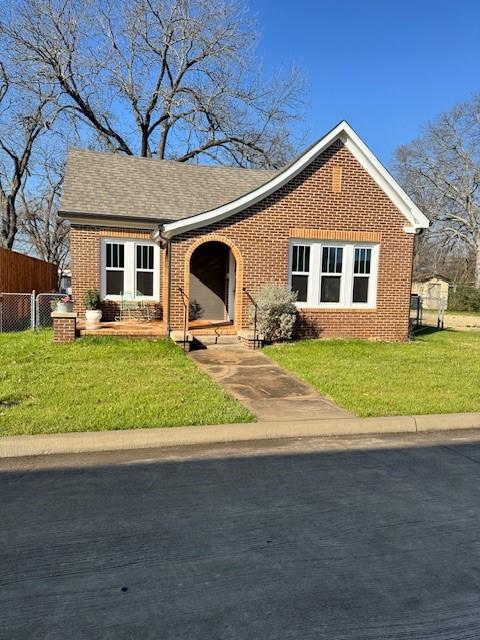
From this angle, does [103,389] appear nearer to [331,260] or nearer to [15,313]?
[331,260]

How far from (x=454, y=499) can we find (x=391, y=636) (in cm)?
196

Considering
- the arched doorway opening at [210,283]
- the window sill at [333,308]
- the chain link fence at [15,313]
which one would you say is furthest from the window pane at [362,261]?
the chain link fence at [15,313]

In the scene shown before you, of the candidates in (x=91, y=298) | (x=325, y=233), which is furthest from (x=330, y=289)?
(x=91, y=298)

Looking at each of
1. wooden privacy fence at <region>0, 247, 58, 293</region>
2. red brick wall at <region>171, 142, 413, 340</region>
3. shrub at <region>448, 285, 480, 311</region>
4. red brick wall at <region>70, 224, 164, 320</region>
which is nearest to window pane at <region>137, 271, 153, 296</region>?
red brick wall at <region>70, 224, 164, 320</region>

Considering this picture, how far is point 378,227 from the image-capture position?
13.1m

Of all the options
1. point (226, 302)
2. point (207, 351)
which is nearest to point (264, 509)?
point (207, 351)

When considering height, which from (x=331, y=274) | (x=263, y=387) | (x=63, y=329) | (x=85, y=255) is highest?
(x=85, y=255)

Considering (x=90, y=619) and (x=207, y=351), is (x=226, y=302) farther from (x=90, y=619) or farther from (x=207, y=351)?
(x=90, y=619)

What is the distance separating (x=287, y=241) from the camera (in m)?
12.6

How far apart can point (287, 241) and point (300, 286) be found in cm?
128

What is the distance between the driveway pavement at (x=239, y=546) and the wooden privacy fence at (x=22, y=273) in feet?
42.6

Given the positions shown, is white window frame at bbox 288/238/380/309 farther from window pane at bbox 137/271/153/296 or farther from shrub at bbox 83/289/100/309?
shrub at bbox 83/289/100/309

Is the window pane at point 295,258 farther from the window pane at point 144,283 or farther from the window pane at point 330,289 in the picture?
the window pane at point 144,283

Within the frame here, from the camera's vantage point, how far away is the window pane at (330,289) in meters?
13.0
